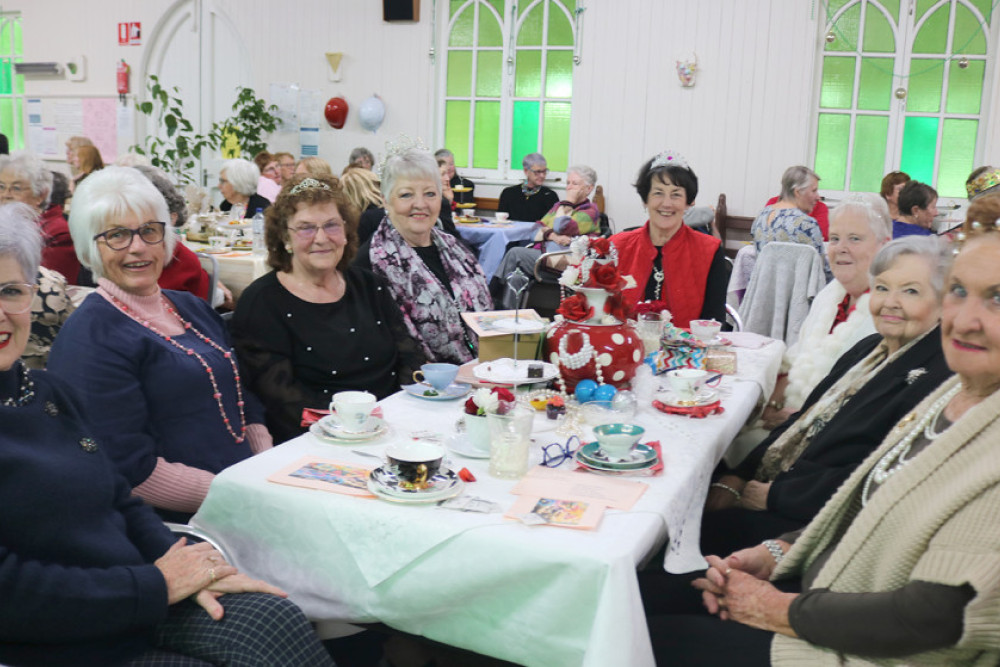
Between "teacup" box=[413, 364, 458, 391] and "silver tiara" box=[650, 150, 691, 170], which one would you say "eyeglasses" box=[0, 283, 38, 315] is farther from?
"silver tiara" box=[650, 150, 691, 170]

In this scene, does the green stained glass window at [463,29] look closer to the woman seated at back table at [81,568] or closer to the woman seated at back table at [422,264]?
the woman seated at back table at [422,264]

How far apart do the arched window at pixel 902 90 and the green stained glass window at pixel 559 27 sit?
2.21 m

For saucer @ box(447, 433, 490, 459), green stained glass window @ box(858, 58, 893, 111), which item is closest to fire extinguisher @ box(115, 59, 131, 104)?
green stained glass window @ box(858, 58, 893, 111)

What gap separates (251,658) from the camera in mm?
1526

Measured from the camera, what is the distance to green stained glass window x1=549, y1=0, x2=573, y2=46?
8.12 m

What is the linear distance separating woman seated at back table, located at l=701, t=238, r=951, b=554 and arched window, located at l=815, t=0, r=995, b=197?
18.0 feet

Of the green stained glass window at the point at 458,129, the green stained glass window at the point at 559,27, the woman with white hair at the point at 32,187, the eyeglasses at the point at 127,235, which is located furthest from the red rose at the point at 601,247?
the green stained glass window at the point at 458,129

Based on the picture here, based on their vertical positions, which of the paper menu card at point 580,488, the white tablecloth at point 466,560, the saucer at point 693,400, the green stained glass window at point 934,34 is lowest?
the white tablecloth at point 466,560

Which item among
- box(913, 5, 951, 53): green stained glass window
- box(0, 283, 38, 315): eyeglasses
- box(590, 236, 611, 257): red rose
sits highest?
box(913, 5, 951, 53): green stained glass window

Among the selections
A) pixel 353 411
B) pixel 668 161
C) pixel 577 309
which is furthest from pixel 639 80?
pixel 353 411

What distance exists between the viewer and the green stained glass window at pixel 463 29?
334 inches

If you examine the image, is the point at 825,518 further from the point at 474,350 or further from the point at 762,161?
the point at 762,161

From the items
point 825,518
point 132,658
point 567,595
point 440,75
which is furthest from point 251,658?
point 440,75

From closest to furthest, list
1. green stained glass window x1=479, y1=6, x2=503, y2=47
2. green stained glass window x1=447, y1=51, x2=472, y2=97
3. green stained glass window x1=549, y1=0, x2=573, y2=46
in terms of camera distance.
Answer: green stained glass window x1=549, y1=0, x2=573, y2=46 → green stained glass window x1=479, y1=6, x2=503, y2=47 → green stained glass window x1=447, y1=51, x2=472, y2=97
